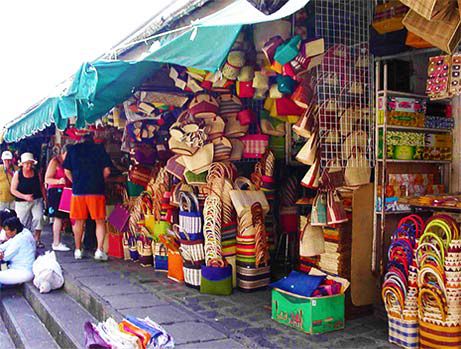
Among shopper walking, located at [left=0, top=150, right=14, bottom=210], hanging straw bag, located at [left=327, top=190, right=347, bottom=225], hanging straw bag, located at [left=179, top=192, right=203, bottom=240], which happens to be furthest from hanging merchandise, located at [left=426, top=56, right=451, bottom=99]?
shopper walking, located at [left=0, top=150, right=14, bottom=210]

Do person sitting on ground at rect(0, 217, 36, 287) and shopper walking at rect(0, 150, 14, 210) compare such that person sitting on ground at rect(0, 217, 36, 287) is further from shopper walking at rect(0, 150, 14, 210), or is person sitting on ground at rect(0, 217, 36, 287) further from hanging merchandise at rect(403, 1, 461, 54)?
hanging merchandise at rect(403, 1, 461, 54)

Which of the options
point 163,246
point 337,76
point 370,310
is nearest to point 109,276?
point 163,246

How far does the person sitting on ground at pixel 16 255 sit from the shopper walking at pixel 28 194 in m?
1.97

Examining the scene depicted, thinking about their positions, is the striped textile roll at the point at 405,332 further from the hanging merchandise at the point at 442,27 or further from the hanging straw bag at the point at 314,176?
the hanging merchandise at the point at 442,27

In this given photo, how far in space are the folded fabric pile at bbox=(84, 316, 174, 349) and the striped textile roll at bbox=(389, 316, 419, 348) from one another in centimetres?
164

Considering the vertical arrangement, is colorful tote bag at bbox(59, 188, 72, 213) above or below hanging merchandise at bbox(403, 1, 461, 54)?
below

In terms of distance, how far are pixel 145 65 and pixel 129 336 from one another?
3002mm

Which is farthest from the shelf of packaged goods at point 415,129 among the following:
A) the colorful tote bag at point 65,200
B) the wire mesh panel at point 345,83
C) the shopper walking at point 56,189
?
the shopper walking at point 56,189

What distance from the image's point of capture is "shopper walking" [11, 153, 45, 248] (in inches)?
357

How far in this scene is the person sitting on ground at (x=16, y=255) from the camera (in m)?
Result: 7.07

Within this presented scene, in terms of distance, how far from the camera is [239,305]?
5016mm

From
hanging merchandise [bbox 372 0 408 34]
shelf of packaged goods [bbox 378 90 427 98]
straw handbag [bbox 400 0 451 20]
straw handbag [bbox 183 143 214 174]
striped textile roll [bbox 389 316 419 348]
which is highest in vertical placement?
hanging merchandise [bbox 372 0 408 34]

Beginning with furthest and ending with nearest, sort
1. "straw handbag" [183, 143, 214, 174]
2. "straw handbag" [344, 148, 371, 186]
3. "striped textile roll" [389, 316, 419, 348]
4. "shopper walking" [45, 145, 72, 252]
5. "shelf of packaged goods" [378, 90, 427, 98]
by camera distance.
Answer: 1. "shopper walking" [45, 145, 72, 252]
2. "straw handbag" [183, 143, 214, 174]
3. "straw handbag" [344, 148, 371, 186]
4. "shelf of packaged goods" [378, 90, 427, 98]
5. "striped textile roll" [389, 316, 419, 348]

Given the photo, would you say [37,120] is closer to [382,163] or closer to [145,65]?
[145,65]
